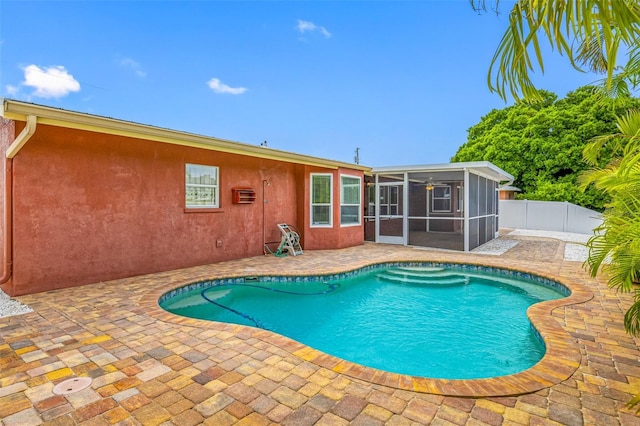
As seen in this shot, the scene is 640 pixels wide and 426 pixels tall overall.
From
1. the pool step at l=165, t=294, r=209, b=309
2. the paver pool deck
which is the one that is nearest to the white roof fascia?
the paver pool deck

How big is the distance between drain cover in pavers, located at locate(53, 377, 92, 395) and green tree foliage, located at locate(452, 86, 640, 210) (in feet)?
75.4

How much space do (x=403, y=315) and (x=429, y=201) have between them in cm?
1093

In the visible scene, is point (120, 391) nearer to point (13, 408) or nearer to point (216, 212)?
point (13, 408)

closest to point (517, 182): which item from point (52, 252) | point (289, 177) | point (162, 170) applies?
point (289, 177)

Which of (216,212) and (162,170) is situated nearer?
(162,170)

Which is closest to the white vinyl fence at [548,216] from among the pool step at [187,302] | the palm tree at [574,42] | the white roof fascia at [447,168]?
the white roof fascia at [447,168]

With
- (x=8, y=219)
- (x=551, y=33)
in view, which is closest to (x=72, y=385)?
(x=8, y=219)

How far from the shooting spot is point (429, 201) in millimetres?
15648

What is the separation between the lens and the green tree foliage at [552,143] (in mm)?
19359

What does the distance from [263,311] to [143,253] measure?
10.0 ft

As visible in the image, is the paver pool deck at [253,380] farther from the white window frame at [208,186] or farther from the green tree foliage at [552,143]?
the green tree foliage at [552,143]

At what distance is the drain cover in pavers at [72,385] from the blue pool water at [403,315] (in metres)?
2.46

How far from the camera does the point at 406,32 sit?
15.5 metres

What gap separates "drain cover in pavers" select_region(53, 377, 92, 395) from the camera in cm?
263
